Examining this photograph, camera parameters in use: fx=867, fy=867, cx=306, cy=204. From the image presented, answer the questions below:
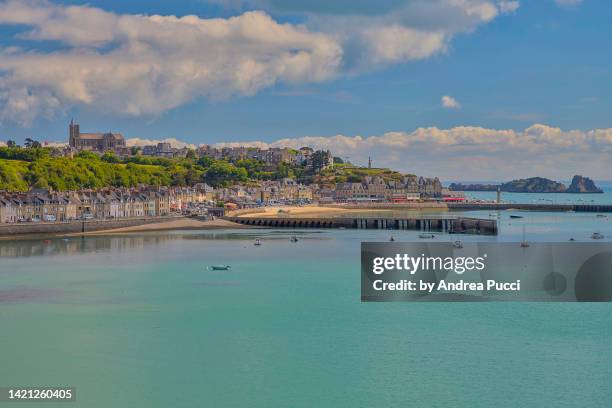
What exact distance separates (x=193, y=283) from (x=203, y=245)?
2975cm

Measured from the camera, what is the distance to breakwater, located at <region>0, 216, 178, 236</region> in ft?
300

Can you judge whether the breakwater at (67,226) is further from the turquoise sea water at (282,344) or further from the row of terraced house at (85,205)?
the turquoise sea water at (282,344)

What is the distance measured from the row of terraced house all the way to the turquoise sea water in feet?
143

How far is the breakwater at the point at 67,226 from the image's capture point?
3606 inches

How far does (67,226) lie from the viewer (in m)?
97.4

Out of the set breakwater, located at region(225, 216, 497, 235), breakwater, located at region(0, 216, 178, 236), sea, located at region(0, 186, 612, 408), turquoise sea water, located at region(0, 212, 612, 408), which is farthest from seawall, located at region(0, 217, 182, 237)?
turquoise sea water, located at region(0, 212, 612, 408)

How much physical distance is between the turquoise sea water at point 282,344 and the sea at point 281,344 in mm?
77

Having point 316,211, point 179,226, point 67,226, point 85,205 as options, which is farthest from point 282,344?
point 316,211

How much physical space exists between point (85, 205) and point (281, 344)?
80.2 metres

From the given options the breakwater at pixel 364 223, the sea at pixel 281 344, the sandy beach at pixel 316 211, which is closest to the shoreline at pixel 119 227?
the breakwater at pixel 364 223

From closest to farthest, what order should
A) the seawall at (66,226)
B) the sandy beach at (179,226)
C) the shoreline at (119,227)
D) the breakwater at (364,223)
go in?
the seawall at (66,226)
the shoreline at (119,227)
the sandy beach at (179,226)
the breakwater at (364,223)

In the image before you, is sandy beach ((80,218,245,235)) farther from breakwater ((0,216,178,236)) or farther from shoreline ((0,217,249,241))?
breakwater ((0,216,178,236))

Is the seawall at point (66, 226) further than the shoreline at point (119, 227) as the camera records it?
No

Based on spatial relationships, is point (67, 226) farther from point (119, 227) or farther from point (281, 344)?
point (281, 344)
